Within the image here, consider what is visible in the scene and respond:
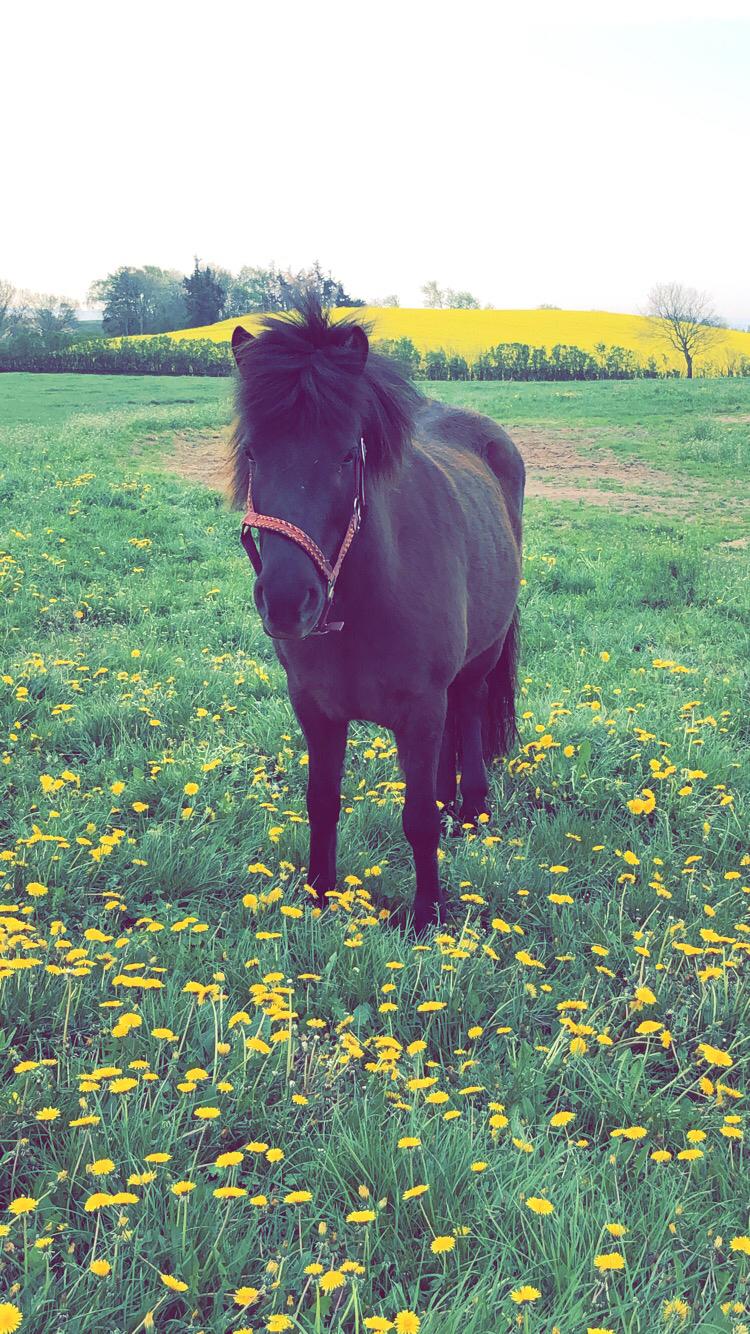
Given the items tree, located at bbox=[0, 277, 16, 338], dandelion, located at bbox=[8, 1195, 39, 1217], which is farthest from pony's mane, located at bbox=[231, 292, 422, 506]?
tree, located at bbox=[0, 277, 16, 338]

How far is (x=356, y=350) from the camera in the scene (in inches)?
116

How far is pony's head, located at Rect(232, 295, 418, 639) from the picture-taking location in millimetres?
2621

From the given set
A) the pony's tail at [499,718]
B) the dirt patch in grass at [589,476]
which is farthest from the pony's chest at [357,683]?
the dirt patch in grass at [589,476]

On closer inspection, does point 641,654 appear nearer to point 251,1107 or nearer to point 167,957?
point 167,957

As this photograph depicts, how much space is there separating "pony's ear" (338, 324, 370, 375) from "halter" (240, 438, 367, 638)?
8.7 inches

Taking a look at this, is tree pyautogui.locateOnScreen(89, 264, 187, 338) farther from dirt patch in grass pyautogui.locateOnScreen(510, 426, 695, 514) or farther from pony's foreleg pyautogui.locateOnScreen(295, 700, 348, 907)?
pony's foreleg pyautogui.locateOnScreen(295, 700, 348, 907)

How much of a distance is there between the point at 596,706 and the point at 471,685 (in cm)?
98

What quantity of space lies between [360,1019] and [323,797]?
1.10 meters

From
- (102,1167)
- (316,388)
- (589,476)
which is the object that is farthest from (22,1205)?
(589,476)

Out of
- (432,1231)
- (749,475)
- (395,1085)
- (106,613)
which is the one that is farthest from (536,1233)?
(749,475)

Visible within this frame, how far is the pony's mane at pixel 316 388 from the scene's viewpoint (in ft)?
9.11

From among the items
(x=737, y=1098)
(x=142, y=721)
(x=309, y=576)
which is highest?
(x=309, y=576)

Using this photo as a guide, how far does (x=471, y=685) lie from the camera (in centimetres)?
493

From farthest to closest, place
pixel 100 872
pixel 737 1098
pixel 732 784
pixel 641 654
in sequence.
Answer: pixel 641 654 < pixel 732 784 < pixel 100 872 < pixel 737 1098
